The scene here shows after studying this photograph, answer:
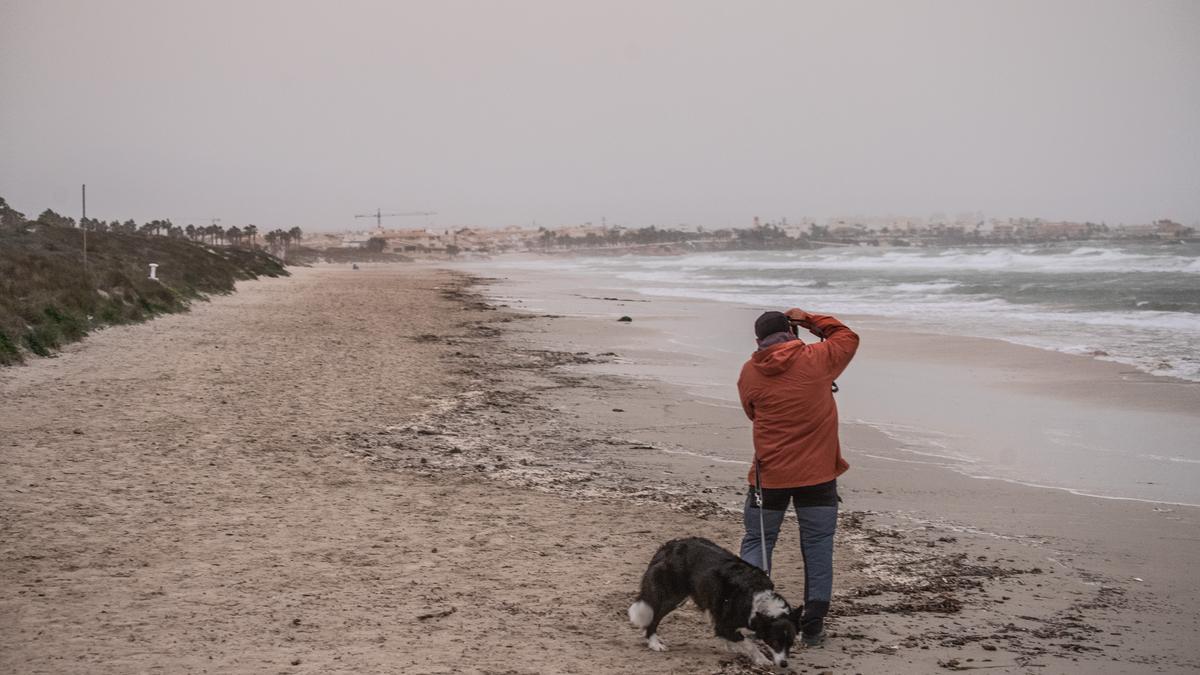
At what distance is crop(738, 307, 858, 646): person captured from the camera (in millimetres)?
4469

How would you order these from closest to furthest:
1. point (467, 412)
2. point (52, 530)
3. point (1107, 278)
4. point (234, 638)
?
point (234, 638), point (52, 530), point (467, 412), point (1107, 278)

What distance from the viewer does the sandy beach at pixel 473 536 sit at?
4.34 m

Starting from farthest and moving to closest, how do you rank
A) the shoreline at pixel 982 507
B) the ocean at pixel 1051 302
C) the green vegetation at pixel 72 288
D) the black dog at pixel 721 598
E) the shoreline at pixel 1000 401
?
the ocean at pixel 1051 302, the green vegetation at pixel 72 288, the shoreline at pixel 1000 401, the shoreline at pixel 982 507, the black dog at pixel 721 598

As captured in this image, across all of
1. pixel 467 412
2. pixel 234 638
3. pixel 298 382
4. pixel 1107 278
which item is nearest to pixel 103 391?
pixel 298 382

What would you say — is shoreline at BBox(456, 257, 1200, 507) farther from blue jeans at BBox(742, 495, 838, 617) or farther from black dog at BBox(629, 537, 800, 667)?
black dog at BBox(629, 537, 800, 667)

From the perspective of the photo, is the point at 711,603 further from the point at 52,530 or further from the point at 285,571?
the point at 52,530

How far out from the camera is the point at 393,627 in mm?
4492

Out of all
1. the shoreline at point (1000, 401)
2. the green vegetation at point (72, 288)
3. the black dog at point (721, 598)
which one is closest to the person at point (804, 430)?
the black dog at point (721, 598)

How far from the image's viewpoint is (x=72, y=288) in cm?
1728

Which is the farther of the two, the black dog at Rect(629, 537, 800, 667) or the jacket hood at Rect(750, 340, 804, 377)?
the jacket hood at Rect(750, 340, 804, 377)

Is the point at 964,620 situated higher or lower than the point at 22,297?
lower

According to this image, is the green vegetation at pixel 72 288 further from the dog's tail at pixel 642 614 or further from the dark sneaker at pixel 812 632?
the dark sneaker at pixel 812 632

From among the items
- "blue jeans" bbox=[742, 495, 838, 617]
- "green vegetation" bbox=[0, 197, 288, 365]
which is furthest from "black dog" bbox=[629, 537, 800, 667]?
"green vegetation" bbox=[0, 197, 288, 365]

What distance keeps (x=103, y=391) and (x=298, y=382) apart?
2145mm
